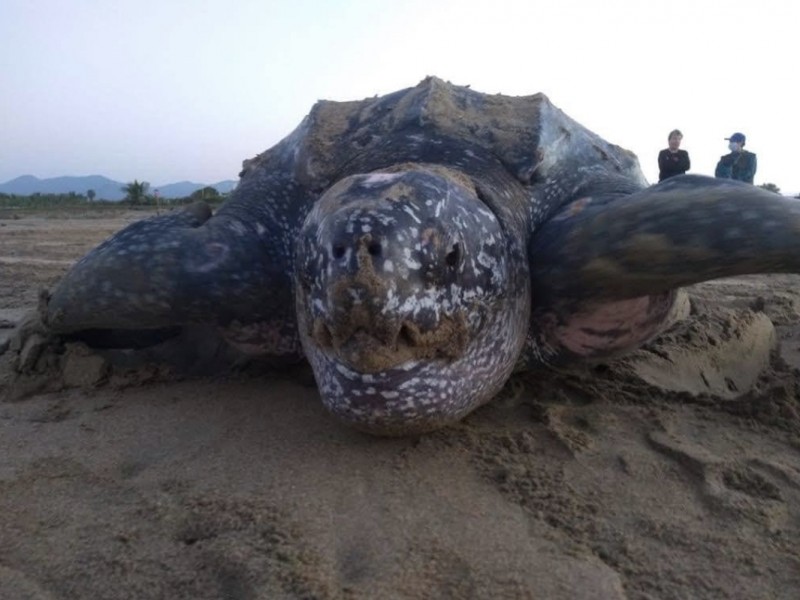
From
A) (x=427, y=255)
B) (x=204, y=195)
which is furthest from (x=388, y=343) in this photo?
(x=204, y=195)

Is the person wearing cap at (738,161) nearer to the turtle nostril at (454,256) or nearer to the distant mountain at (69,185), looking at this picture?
the turtle nostril at (454,256)

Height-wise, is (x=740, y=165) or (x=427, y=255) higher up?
(x=740, y=165)

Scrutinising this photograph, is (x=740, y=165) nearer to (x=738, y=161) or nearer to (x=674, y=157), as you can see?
(x=738, y=161)

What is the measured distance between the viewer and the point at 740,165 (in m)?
6.51

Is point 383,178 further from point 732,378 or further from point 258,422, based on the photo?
point 732,378

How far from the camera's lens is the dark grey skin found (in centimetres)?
158

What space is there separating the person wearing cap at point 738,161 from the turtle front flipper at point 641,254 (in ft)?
Result: 16.4

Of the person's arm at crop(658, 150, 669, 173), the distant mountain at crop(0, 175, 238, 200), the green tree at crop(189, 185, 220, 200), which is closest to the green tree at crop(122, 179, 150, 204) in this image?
the green tree at crop(189, 185, 220, 200)

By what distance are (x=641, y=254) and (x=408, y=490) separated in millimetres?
898

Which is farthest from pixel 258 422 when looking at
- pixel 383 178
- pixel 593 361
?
pixel 593 361

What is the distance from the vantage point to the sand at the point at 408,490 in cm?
130

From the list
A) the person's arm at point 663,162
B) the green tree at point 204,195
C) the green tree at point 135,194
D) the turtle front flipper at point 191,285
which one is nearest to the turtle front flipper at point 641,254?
the turtle front flipper at point 191,285

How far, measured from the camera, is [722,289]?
452cm

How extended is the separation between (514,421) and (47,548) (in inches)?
48.9
